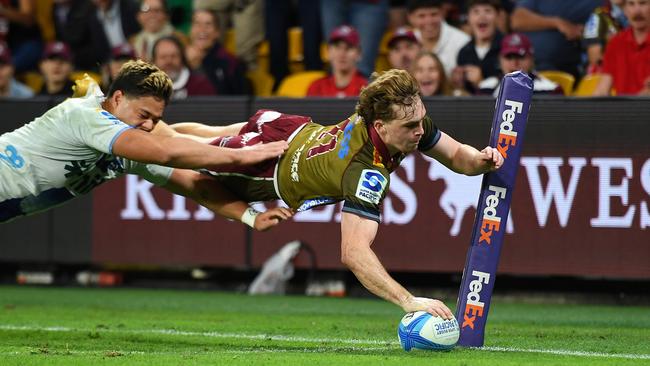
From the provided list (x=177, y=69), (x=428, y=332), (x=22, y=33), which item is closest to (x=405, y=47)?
(x=177, y=69)

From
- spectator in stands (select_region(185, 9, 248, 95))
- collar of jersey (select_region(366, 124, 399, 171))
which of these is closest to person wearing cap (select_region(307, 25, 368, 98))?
spectator in stands (select_region(185, 9, 248, 95))

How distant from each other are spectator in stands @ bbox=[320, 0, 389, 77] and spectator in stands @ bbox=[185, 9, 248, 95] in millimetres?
1224

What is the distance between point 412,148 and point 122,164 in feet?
7.47

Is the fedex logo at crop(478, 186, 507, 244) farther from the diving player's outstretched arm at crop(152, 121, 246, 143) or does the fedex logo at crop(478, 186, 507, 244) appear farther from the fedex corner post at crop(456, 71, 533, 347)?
the diving player's outstretched arm at crop(152, 121, 246, 143)

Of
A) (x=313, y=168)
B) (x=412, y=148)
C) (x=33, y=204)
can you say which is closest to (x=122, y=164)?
(x=33, y=204)

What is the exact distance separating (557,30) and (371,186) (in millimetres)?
6811

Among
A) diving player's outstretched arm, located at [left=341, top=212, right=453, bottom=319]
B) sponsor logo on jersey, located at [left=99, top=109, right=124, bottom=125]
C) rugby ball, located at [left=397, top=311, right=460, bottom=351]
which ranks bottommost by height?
rugby ball, located at [left=397, top=311, right=460, bottom=351]

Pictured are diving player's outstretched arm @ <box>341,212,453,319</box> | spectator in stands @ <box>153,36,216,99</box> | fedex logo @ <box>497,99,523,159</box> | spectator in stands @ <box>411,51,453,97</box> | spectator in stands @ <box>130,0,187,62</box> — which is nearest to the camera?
diving player's outstretched arm @ <box>341,212,453,319</box>

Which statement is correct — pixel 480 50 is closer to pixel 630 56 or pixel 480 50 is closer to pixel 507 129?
pixel 630 56

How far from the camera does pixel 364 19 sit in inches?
556

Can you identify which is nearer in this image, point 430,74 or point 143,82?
point 143,82

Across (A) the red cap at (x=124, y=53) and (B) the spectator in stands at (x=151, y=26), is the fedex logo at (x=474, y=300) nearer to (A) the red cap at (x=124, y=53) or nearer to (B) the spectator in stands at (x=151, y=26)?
(A) the red cap at (x=124, y=53)

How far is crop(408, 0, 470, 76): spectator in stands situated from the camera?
1366 centimetres

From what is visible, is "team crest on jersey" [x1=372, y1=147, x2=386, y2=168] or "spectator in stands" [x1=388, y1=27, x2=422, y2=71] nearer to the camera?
"team crest on jersey" [x1=372, y1=147, x2=386, y2=168]
